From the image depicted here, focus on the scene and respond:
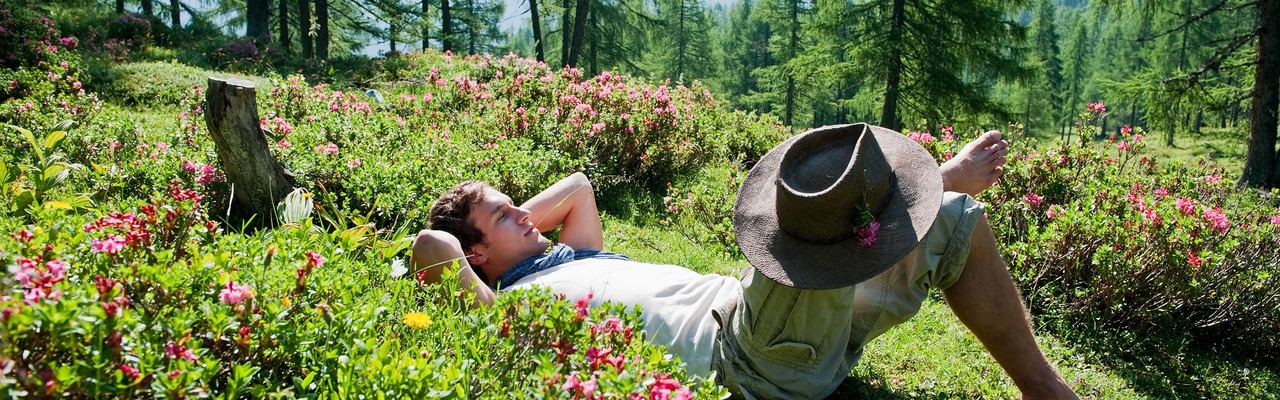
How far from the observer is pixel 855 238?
2199 mm

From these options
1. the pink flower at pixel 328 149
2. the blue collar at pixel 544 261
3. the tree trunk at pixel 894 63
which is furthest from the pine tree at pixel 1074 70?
the blue collar at pixel 544 261

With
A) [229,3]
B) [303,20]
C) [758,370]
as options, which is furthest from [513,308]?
[229,3]

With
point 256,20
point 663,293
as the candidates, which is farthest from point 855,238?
point 256,20

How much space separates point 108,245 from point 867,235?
6.60 ft

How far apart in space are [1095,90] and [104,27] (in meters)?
72.5

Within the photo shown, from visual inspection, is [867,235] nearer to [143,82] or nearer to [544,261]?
[544,261]

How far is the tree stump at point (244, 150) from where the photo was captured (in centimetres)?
376

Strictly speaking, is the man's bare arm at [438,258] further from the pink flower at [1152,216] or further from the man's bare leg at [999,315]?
the pink flower at [1152,216]

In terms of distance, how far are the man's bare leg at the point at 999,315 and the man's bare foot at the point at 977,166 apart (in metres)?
0.44

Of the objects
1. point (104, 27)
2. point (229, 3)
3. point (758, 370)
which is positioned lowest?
point (758, 370)

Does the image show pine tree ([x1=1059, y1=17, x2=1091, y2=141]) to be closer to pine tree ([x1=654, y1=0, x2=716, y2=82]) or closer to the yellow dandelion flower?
pine tree ([x1=654, y1=0, x2=716, y2=82])

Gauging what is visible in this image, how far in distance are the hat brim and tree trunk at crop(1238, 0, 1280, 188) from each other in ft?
37.2

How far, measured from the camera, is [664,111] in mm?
7176

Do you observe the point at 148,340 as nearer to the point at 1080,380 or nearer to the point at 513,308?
the point at 513,308
